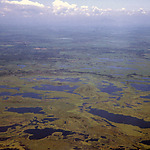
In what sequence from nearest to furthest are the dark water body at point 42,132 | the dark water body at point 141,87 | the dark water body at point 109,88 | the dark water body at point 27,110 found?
1. the dark water body at point 42,132
2. the dark water body at point 27,110
3. the dark water body at point 109,88
4. the dark water body at point 141,87

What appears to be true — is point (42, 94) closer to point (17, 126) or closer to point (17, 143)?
point (17, 126)

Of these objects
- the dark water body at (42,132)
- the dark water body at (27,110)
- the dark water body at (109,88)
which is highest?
the dark water body at (109,88)

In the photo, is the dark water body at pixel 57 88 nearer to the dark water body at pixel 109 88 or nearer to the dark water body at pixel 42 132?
the dark water body at pixel 109 88

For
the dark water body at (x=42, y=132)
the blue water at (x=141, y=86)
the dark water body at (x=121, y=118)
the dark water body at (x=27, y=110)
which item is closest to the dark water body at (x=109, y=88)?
the blue water at (x=141, y=86)

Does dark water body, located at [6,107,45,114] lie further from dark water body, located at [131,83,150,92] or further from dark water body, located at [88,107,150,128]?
dark water body, located at [131,83,150,92]

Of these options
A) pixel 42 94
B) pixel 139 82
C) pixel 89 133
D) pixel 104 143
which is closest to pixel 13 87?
pixel 42 94

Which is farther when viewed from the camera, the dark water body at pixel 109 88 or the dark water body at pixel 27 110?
the dark water body at pixel 109 88

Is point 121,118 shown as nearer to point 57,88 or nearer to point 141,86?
point 141,86

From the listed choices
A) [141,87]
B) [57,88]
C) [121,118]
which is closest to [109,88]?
[141,87]
